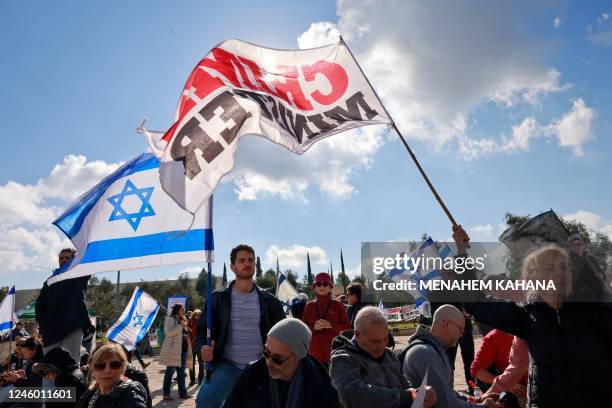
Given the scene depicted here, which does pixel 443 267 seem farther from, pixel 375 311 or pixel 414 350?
pixel 414 350

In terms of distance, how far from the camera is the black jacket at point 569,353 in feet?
8.43

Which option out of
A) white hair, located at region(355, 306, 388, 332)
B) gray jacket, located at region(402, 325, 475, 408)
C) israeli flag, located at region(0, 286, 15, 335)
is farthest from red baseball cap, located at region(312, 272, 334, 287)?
israeli flag, located at region(0, 286, 15, 335)

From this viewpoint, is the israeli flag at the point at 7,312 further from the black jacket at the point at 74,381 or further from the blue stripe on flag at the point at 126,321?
the black jacket at the point at 74,381

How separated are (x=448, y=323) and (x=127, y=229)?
3466 mm

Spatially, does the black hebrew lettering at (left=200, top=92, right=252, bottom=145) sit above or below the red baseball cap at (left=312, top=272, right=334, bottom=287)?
above

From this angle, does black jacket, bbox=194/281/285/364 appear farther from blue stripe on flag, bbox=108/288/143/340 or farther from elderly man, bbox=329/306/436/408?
blue stripe on flag, bbox=108/288/143/340

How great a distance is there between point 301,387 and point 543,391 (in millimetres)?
1360

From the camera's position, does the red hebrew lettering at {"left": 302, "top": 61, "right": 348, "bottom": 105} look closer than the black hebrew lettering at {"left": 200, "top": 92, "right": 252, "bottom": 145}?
No

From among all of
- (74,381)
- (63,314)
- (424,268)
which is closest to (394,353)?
(74,381)

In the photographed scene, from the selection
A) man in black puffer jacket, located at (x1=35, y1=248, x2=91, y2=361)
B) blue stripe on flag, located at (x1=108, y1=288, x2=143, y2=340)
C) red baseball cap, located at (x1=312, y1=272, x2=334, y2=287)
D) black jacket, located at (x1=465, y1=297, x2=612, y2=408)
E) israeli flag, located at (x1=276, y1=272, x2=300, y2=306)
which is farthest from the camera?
israeli flag, located at (x1=276, y1=272, x2=300, y2=306)

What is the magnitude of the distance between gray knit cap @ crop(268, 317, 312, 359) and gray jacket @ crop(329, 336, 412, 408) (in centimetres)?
34

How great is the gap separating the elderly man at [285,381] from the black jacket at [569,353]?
1.02m

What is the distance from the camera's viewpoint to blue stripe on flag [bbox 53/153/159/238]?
16.9ft

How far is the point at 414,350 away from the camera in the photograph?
3.31 m
